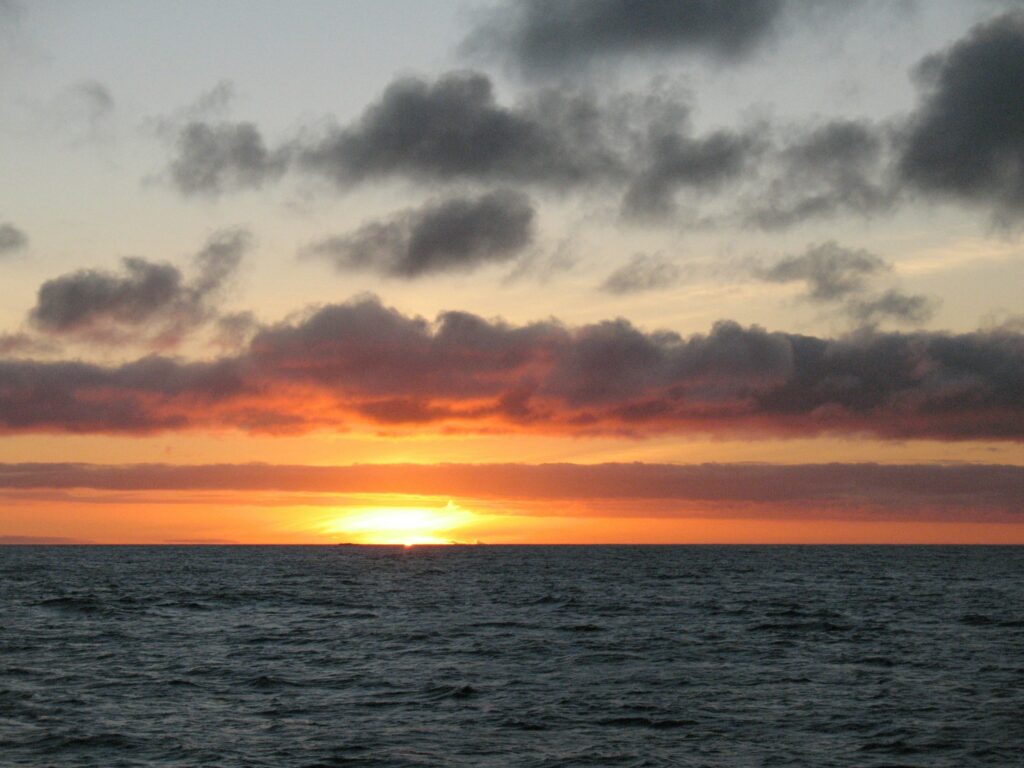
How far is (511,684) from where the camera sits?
4781cm

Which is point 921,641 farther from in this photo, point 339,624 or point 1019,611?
point 339,624

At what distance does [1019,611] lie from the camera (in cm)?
9019

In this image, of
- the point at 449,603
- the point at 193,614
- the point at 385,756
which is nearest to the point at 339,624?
the point at 193,614

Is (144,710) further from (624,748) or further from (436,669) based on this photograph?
(624,748)

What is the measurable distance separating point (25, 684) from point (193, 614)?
127 ft

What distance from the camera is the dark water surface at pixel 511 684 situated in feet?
114

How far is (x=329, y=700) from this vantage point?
43.7 m

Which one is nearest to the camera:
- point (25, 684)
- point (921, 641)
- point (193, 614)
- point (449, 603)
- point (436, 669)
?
point (25, 684)

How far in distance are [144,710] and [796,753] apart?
24.5 m

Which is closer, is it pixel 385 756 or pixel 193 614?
pixel 385 756

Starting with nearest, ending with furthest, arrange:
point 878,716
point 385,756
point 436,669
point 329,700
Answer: point 385,756 < point 878,716 < point 329,700 < point 436,669

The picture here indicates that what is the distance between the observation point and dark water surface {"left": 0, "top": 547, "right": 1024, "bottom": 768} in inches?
1364

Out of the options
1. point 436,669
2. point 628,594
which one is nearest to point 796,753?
point 436,669

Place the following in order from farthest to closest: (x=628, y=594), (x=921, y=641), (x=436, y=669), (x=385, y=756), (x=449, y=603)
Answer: (x=628, y=594)
(x=449, y=603)
(x=921, y=641)
(x=436, y=669)
(x=385, y=756)
